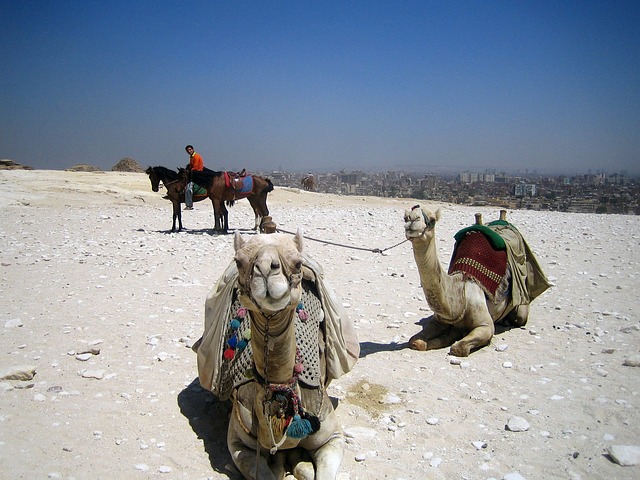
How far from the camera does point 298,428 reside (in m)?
2.90

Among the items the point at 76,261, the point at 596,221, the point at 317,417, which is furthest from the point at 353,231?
the point at 317,417

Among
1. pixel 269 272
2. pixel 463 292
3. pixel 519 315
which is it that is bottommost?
pixel 519 315

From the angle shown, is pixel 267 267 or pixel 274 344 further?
pixel 274 344

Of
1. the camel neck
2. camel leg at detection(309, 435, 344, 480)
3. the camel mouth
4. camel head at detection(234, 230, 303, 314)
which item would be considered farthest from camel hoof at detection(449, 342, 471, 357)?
the camel mouth

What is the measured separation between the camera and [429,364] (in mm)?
5102

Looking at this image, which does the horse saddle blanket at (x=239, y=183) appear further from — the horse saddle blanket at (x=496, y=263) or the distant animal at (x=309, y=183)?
the distant animal at (x=309, y=183)

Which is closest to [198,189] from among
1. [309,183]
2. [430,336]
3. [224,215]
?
[224,215]

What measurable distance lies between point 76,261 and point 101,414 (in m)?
5.37

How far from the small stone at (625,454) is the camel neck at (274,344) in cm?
225

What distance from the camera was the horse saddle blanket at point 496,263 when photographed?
5.88m

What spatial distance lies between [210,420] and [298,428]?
4.43ft

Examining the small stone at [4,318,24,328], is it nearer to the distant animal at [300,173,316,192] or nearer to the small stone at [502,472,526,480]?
the small stone at [502,472,526,480]

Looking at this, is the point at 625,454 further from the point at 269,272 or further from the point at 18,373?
the point at 18,373

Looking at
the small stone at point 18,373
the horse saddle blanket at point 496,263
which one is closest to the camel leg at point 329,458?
the small stone at point 18,373
